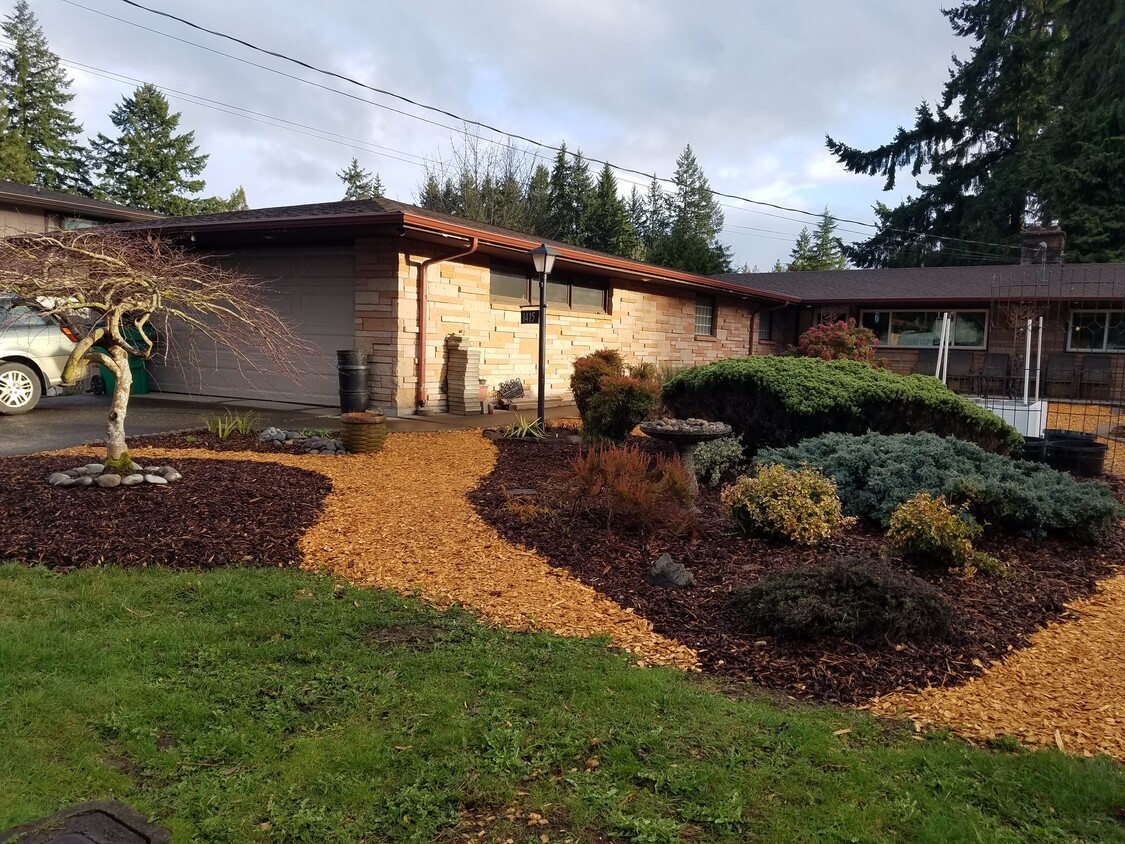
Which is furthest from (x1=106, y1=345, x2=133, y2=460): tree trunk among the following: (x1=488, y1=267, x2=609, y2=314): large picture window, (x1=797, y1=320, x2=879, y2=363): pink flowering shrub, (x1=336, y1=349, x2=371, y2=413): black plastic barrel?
(x1=797, y1=320, x2=879, y2=363): pink flowering shrub

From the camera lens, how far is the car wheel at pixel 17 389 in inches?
379

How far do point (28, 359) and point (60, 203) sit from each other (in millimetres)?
13435

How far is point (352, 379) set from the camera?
1062 centimetres

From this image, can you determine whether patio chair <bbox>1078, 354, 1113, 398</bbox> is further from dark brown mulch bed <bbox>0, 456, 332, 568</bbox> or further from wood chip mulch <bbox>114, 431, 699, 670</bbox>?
dark brown mulch bed <bbox>0, 456, 332, 568</bbox>

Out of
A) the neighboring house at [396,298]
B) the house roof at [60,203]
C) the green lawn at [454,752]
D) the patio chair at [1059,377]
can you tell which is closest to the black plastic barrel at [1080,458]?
the green lawn at [454,752]

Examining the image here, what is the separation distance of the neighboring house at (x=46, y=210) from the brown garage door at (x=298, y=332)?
28.3 ft

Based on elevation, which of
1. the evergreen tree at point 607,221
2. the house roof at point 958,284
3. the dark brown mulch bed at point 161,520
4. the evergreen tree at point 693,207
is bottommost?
the dark brown mulch bed at point 161,520

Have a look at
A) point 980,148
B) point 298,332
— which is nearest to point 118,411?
point 298,332

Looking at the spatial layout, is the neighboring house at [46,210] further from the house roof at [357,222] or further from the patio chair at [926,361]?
the patio chair at [926,361]

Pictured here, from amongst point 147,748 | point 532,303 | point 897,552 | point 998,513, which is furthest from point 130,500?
point 532,303

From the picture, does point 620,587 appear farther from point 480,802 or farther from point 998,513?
point 998,513

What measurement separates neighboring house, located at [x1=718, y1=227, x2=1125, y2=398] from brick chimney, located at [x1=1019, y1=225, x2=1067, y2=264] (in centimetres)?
3

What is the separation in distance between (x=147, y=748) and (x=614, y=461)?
3651 mm

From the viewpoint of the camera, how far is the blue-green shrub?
5.23m
